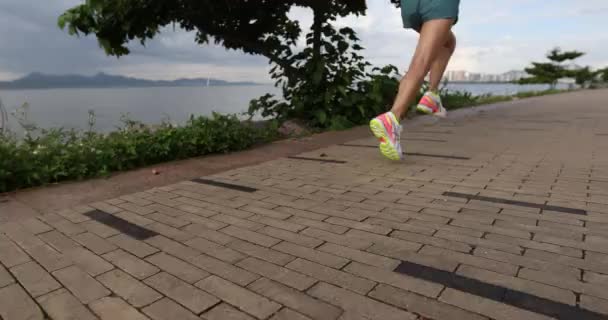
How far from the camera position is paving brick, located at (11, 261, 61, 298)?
1.41 m

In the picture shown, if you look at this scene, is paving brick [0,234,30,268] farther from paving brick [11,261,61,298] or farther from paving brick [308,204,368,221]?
paving brick [308,204,368,221]

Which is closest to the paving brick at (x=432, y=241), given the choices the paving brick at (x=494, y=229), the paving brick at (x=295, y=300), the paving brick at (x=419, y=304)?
the paving brick at (x=494, y=229)

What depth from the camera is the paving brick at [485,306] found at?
3.86 ft

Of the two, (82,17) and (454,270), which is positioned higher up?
(82,17)

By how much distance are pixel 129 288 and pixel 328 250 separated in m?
0.78

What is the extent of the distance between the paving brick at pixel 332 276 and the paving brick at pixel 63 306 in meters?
0.71

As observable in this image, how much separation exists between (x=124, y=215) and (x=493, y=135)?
4365 millimetres

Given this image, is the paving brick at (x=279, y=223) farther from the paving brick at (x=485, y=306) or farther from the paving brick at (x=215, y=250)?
the paving brick at (x=485, y=306)

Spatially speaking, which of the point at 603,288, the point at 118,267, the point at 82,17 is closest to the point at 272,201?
the point at 118,267

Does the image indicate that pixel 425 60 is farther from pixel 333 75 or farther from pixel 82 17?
pixel 82 17

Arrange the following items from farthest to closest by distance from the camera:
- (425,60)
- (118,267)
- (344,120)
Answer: (344,120) → (425,60) → (118,267)

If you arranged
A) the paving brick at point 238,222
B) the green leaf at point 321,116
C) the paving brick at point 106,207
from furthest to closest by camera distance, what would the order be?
the green leaf at point 321,116 → the paving brick at point 106,207 → the paving brick at point 238,222

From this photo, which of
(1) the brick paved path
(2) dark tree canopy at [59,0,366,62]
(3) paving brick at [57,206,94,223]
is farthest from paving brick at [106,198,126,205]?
(2) dark tree canopy at [59,0,366,62]

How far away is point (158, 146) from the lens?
388 cm
